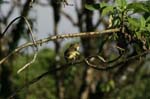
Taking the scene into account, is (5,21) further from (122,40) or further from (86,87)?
(122,40)

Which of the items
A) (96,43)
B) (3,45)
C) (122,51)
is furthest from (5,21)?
(122,51)

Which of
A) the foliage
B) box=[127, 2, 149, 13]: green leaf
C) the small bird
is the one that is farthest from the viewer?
the foliage

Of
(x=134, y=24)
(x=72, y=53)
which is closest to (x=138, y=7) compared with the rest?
(x=134, y=24)

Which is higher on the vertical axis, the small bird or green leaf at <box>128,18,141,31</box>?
green leaf at <box>128,18,141,31</box>

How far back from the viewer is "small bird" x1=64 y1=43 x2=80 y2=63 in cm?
324

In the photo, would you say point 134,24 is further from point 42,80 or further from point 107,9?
point 42,80

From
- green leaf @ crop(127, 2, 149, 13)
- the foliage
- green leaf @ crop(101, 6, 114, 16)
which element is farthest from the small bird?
the foliage

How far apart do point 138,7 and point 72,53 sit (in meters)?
0.54

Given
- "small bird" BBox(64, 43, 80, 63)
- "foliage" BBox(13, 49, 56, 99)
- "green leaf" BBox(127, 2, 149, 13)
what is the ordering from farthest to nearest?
"foliage" BBox(13, 49, 56, 99)
"small bird" BBox(64, 43, 80, 63)
"green leaf" BBox(127, 2, 149, 13)

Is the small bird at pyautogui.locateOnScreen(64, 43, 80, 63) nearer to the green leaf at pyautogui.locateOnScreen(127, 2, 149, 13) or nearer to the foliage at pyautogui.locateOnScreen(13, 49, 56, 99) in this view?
the green leaf at pyautogui.locateOnScreen(127, 2, 149, 13)

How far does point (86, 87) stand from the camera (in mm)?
9117

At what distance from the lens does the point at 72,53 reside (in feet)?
10.7

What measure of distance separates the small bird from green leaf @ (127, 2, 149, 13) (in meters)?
0.46

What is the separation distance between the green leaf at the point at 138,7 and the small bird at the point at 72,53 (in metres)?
0.46
